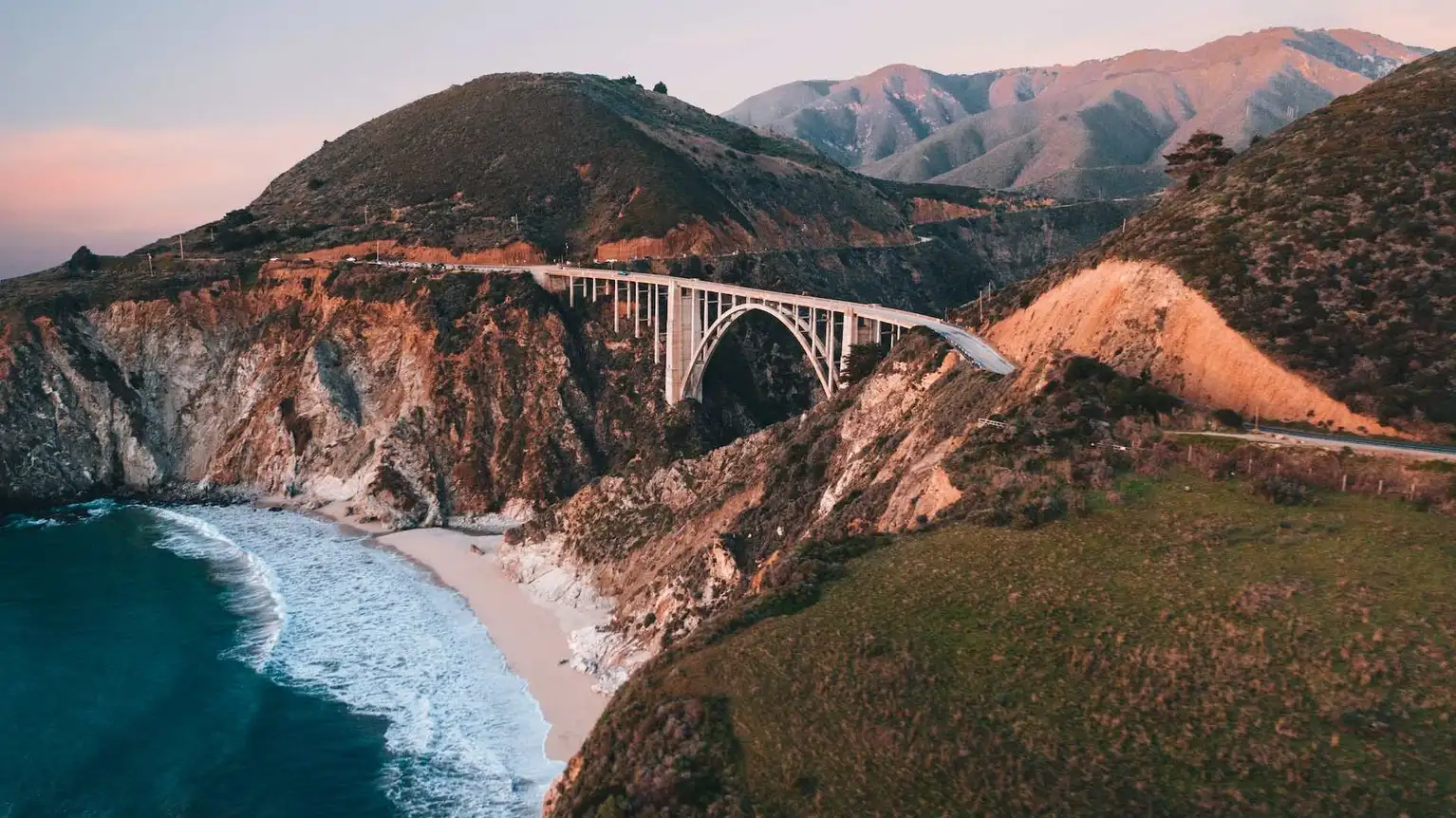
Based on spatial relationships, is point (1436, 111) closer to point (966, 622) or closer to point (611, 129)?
point (966, 622)

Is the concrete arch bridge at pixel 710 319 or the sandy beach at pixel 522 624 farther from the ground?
the concrete arch bridge at pixel 710 319

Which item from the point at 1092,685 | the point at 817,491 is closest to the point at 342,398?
the point at 817,491

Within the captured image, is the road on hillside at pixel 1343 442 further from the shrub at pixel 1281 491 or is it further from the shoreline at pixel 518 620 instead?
the shoreline at pixel 518 620

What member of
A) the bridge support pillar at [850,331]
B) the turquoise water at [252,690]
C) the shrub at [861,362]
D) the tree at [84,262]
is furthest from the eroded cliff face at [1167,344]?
the tree at [84,262]

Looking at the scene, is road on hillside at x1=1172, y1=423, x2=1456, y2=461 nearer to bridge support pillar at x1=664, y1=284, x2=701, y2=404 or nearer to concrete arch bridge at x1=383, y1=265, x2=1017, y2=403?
concrete arch bridge at x1=383, y1=265, x2=1017, y2=403

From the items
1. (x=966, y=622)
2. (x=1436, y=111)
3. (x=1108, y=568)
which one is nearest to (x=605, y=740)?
(x=966, y=622)

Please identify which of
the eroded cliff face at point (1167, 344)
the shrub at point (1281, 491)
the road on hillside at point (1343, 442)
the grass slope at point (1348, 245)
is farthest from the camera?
the eroded cliff face at point (1167, 344)

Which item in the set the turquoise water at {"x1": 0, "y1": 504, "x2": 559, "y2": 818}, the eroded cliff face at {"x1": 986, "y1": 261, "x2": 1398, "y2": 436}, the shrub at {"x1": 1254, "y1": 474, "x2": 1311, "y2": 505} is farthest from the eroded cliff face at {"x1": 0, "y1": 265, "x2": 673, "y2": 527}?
the shrub at {"x1": 1254, "y1": 474, "x2": 1311, "y2": 505}

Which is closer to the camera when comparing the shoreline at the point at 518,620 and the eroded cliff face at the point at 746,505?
the eroded cliff face at the point at 746,505
